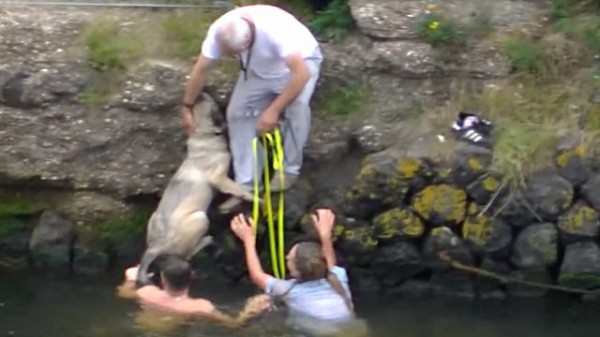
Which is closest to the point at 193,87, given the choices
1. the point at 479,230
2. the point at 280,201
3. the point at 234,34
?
the point at 234,34

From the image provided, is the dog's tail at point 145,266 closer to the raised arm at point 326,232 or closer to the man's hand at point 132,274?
the man's hand at point 132,274

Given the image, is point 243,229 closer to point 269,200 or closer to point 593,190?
point 269,200

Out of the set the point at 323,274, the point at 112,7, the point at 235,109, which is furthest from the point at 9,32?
the point at 323,274

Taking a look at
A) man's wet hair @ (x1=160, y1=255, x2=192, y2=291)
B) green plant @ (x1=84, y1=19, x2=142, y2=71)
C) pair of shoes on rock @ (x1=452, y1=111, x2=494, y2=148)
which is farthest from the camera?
green plant @ (x1=84, y1=19, x2=142, y2=71)

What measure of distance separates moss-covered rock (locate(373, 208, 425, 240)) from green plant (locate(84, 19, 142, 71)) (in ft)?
7.39

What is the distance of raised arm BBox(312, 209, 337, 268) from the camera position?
10.1 meters

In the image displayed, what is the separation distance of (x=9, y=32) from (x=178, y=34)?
126cm

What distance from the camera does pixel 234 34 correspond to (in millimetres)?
10422

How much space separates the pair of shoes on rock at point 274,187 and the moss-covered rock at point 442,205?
0.87 m

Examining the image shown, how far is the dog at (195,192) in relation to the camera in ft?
35.2

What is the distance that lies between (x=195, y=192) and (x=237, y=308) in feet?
2.98

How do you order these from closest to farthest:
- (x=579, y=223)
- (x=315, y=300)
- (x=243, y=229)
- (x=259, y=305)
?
1. (x=315, y=300)
2. (x=259, y=305)
3. (x=243, y=229)
4. (x=579, y=223)

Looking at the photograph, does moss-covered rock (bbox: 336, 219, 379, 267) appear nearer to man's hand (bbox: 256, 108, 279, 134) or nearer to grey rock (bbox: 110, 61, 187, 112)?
man's hand (bbox: 256, 108, 279, 134)

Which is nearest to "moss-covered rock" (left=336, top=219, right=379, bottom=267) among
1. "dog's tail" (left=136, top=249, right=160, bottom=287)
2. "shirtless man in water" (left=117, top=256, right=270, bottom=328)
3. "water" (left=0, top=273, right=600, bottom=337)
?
"water" (left=0, top=273, right=600, bottom=337)
